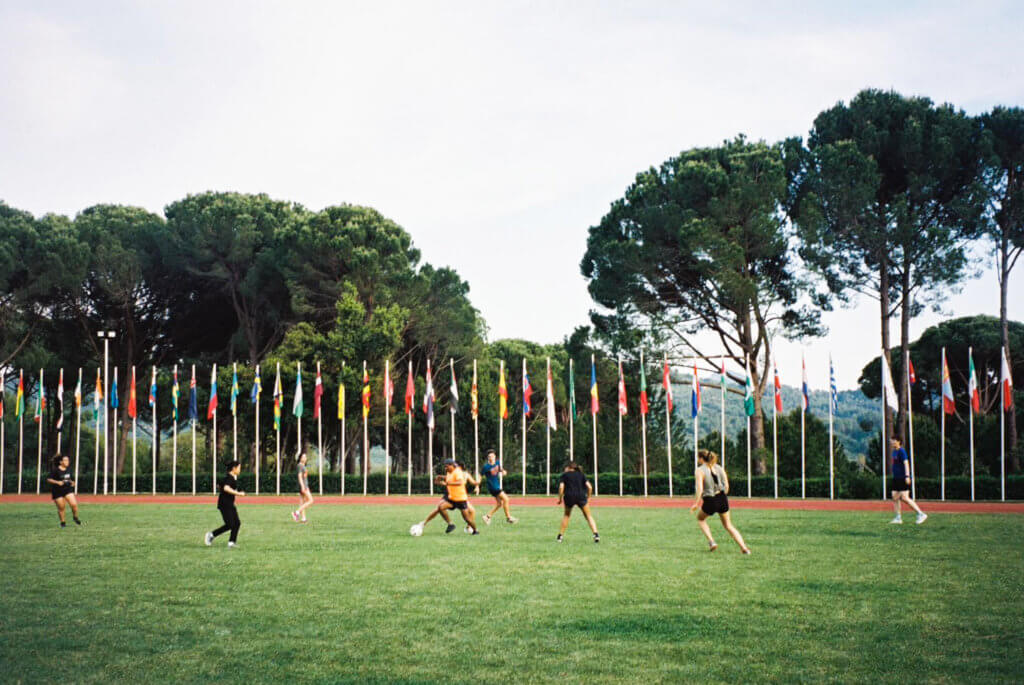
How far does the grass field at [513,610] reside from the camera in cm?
737

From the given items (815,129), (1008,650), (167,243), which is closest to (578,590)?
(1008,650)

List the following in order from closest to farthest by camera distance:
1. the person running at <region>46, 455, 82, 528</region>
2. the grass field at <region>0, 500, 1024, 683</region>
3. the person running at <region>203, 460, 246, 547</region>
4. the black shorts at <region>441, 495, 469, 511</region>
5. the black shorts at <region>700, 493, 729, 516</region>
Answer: the grass field at <region>0, 500, 1024, 683</region>, the black shorts at <region>700, 493, 729, 516</region>, the person running at <region>203, 460, 246, 547</region>, the black shorts at <region>441, 495, 469, 511</region>, the person running at <region>46, 455, 82, 528</region>

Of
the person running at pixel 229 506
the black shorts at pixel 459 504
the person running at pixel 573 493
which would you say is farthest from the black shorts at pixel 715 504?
the person running at pixel 229 506

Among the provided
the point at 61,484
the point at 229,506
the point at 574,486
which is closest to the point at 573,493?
the point at 574,486

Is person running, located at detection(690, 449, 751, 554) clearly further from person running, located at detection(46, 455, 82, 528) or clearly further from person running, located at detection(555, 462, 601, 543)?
person running, located at detection(46, 455, 82, 528)

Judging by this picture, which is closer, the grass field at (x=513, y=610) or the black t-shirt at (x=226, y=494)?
the grass field at (x=513, y=610)

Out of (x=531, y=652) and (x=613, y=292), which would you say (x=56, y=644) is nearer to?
(x=531, y=652)

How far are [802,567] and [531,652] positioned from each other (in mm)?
7108

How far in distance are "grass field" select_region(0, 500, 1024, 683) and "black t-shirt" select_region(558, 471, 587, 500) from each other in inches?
36.1

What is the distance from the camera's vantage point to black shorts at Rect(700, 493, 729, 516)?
601 inches

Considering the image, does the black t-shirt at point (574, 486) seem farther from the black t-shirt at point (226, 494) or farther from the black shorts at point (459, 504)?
the black t-shirt at point (226, 494)

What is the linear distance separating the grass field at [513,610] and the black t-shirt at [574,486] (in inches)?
36.1

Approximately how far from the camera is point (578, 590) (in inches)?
448

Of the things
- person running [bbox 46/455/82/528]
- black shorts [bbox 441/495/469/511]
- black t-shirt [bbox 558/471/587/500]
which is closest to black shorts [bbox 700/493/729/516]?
black t-shirt [bbox 558/471/587/500]
